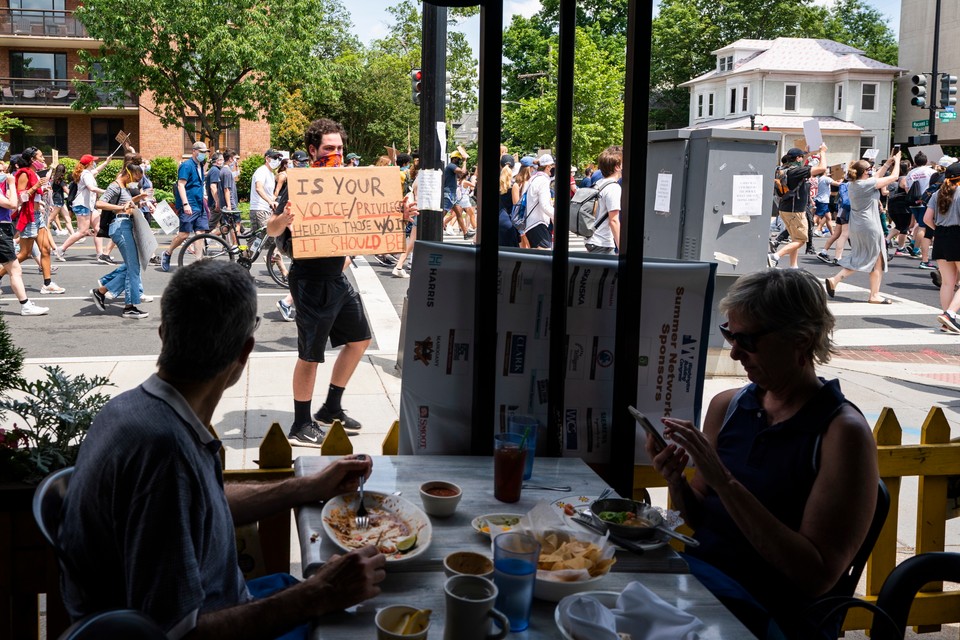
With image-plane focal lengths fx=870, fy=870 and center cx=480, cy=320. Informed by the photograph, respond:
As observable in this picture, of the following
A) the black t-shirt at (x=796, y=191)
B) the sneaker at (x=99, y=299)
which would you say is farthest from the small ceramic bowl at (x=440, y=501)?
Answer: the black t-shirt at (x=796, y=191)

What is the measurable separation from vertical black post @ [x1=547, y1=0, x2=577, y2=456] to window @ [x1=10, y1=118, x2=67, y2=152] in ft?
158

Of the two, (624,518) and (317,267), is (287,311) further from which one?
(624,518)

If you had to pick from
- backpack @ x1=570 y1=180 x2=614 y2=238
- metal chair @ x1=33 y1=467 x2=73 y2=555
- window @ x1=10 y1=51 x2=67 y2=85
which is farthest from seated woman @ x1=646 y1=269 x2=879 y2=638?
window @ x1=10 y1=51 x2=67 y2=85

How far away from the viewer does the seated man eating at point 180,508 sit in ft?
5.44

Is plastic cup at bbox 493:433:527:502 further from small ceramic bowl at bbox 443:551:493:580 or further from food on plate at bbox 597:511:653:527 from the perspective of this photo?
small ceramic bowl at bbox 443:551:493:580

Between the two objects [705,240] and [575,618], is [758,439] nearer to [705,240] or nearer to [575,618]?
[575,618]

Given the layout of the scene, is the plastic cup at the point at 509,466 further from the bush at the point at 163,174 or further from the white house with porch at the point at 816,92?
the white house with porch at the point at 816,92

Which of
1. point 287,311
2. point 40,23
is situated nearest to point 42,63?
point 40,23

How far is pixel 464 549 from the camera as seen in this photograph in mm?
2182

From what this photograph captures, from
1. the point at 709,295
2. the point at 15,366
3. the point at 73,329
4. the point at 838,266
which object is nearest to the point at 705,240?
the point at 709,295

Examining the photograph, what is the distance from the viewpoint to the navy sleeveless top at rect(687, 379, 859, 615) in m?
2.34

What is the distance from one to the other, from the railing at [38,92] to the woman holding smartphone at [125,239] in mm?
36303

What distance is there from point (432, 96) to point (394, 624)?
5.71m

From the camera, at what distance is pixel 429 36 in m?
6.64
